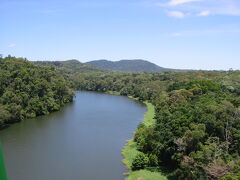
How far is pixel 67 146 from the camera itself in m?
37.9

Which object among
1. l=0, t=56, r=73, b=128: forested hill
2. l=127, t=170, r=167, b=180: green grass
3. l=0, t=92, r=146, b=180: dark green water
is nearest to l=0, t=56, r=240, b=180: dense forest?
l=0, t=56, r=73, b=128: forested hill

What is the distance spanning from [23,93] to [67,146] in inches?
1024

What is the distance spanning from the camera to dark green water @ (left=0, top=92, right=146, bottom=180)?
94.8ft

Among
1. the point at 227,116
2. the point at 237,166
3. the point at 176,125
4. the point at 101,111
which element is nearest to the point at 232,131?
the point at 227,116

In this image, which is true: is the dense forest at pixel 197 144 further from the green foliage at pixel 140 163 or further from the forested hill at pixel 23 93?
the forested hill at pixel 23 93

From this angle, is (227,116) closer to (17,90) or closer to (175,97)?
(175,97)

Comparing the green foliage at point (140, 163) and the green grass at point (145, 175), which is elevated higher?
the green foliage at point (140, 163)

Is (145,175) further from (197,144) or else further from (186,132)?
(197,144)

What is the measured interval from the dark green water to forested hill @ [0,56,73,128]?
105 inches

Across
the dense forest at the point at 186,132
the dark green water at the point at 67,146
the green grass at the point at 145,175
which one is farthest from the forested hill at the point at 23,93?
the green grass at the point at 145,175

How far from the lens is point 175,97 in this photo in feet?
157

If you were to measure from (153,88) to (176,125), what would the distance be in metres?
65.4

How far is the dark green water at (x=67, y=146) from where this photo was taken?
94.8 feet

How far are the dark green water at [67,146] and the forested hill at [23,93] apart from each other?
268 cm
